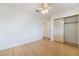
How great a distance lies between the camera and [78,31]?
5867 mm

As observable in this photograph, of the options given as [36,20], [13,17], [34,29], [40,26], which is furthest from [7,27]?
[40,26]

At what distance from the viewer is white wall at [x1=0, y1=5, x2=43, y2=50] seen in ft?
16.2

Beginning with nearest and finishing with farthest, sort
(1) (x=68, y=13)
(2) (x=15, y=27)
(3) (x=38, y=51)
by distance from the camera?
1. (3) (x=38, y=51)
2. (2) (x=15, y=27)
3. (1) (x=68, y=13)

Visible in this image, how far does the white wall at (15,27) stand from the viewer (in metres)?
4.93

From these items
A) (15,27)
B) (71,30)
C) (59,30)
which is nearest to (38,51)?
(15,27)

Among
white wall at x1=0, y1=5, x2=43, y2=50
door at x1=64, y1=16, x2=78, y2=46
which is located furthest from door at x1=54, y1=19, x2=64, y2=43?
white wall at x1=0, y1=5, x2=43, y2=50

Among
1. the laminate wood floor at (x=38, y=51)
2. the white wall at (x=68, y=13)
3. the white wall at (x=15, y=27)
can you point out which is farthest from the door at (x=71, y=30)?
the white wall at (x=15, y=27)

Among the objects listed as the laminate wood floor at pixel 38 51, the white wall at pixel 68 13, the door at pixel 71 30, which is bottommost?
the laminate wood floor at pixel 38 51

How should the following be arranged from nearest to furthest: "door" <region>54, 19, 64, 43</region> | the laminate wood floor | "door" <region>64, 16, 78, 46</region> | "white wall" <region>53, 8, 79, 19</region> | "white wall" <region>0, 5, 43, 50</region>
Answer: the laminate wood floor → "white wall" <region>0, 5, 43, 50</region> → "white wall" <region>53, 8, 79, 19</region> → "door" <region>64, 16, 78, 46</region> → "door" <region>54, 19, 64, 43</region>

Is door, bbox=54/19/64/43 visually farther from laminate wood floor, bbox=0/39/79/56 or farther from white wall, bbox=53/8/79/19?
laminate wood floor, bbox=0/39/79/56

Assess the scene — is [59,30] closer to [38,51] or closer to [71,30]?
[71,30]

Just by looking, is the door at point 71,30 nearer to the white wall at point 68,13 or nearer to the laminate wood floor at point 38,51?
the white wall at point 68,13

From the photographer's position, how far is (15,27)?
5.84 meters

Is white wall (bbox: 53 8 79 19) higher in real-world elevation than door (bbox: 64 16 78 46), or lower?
higher
